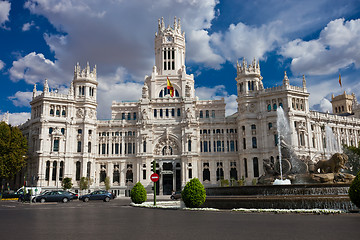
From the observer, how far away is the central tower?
90.4 m

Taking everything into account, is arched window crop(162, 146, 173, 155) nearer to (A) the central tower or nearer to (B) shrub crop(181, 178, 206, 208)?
(A) the central tower

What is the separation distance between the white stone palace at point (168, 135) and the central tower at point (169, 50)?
9.55 m

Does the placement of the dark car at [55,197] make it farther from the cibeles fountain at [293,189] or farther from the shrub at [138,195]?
the cibeles fountain at [293,189]

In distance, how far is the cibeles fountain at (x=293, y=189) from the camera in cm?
2265

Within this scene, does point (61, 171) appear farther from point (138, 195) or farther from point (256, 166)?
point (138, 195)

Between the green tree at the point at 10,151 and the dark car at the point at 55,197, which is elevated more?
the green tree at the point at 10,151

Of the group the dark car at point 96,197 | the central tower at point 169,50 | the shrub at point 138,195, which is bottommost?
the dark car at point 96,197

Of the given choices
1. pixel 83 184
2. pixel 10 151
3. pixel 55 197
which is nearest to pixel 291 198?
pixel 55 197

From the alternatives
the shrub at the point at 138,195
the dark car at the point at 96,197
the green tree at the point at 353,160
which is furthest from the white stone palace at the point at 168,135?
the shrub at the point at 138,195

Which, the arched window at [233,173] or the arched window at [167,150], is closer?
the arched window at [233,173]

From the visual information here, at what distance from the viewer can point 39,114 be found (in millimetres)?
76688

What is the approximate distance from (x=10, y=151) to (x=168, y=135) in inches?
1368

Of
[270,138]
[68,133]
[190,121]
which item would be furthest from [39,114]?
[270,138]

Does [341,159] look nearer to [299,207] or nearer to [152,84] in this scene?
[299,207]
